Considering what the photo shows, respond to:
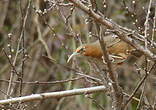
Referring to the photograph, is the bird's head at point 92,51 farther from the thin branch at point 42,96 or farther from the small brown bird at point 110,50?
the thin branch at point 42,96

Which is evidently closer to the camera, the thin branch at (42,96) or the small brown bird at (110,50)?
the thin branch at (42,96)

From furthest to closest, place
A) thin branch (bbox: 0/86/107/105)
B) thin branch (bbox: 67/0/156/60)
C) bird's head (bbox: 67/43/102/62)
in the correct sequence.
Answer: bird's head (bbox: 67/43/102/62) → thin branch (bbox: 0/86/107/105) → thin branch (bbox: 67/0/156/60)

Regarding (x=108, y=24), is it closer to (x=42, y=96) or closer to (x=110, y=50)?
(x=42, y=96)

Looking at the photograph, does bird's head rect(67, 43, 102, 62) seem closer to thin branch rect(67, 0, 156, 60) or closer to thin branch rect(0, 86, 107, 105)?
thin branch rect(0, 86, 107, 105)

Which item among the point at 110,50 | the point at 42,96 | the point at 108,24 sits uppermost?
the point at 108,24

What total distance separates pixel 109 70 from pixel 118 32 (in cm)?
22

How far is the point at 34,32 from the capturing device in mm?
6633

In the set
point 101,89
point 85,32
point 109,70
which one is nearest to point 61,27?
point 85,32

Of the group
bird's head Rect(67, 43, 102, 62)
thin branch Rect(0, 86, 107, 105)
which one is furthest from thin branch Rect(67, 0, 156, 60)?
bird's head Rect(67, 43, 102, 62)

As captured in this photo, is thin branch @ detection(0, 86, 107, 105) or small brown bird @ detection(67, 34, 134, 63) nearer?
thin branch @ detection(0, 86, 107, 105)

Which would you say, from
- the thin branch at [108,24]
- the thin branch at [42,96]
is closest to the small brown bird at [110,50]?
the thin branch at [42,96]

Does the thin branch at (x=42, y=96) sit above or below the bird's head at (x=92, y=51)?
below

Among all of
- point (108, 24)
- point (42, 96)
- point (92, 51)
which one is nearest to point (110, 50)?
point (92, 51)

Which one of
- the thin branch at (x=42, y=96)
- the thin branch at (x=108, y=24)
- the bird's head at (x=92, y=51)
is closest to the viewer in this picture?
the thin branch at (x=108, y=24)
